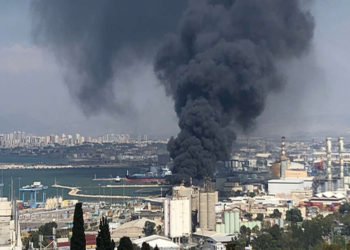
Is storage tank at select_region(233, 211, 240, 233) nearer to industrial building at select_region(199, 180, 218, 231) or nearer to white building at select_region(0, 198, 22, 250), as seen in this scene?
industrial building at select_region(199, 180, 218, 231)

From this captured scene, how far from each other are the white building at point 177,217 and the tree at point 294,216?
18.3ft

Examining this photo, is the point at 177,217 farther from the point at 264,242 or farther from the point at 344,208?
the point at 344,208

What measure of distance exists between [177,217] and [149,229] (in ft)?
3.40

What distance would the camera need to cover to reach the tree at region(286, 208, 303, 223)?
128 feet

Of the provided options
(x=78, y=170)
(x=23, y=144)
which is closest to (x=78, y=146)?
(x=23, y=144)

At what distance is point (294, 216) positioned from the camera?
39.4 meters

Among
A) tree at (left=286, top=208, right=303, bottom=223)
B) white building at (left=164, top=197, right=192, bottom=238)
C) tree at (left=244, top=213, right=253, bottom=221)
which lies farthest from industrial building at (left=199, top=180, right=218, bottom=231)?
tree at (left=286, top=208, right=303, bottom=223)

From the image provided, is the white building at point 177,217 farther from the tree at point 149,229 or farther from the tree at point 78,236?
the tree at point 78,236

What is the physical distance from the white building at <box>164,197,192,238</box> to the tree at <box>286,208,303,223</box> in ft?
18.3

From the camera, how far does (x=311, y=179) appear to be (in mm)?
59094

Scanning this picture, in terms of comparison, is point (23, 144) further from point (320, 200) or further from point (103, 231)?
point (103, 231)

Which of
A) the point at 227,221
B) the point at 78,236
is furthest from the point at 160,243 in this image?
the point at 78,236

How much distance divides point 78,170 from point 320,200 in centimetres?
5138

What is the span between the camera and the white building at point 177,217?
33906 mm
